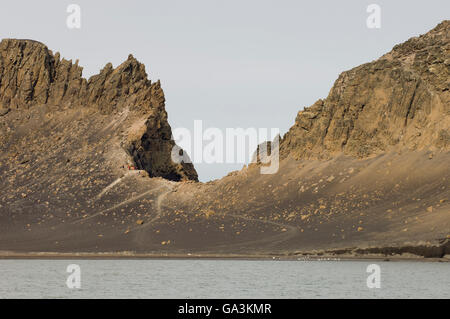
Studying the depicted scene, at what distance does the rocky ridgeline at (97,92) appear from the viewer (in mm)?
153125

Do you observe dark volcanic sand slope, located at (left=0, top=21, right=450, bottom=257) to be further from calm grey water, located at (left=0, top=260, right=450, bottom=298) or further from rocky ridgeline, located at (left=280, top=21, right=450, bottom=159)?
calm grey water, located at (left=0, top=260, right=450, bottom=298)

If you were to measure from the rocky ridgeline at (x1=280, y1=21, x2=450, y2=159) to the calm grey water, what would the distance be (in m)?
32.3

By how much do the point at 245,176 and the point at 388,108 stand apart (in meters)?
27.8

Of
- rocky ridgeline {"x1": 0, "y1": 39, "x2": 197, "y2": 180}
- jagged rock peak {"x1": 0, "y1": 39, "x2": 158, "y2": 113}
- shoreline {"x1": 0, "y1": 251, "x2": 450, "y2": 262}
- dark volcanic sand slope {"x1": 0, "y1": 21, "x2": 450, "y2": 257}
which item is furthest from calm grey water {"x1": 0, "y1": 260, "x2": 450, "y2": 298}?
A: jagged rock peak {"x1": 0, "y1": 39, "x2": 158, "y2": 113}

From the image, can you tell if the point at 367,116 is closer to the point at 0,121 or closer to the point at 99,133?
the point at 99,133

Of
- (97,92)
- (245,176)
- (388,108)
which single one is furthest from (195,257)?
(97,92)

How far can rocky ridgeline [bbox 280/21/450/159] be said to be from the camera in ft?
394

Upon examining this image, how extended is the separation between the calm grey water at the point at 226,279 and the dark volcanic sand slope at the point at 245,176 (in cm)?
1213

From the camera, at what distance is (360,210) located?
110125 mm

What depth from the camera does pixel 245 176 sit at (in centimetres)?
13238

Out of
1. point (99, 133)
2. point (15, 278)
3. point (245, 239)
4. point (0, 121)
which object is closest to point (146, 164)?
point (99, 133)

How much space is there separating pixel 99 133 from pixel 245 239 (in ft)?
166

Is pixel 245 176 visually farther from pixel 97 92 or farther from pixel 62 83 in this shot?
pixel 62 83

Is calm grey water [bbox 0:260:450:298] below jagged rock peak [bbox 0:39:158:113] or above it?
below
